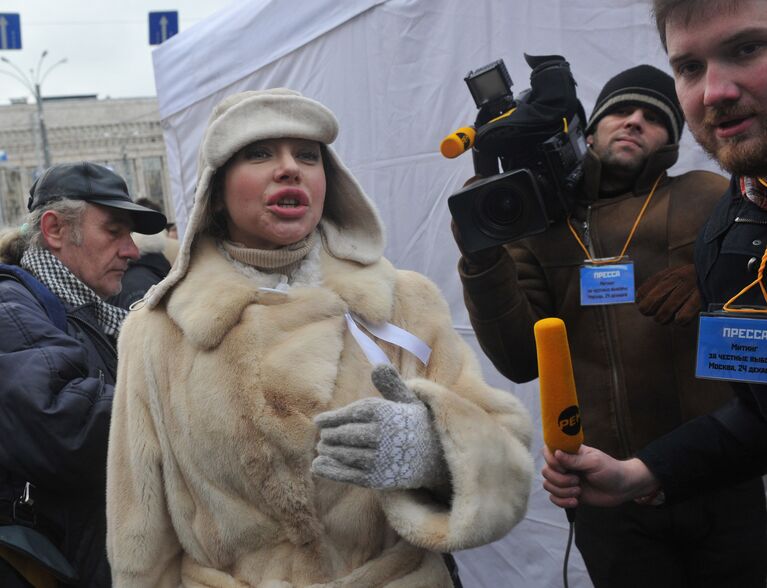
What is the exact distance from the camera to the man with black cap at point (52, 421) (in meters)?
1.94

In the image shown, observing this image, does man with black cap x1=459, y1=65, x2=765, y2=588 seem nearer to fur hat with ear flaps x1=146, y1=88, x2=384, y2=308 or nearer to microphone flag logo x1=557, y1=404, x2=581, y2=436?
fur hat with ear flaps x1=146, y1=88, x2=384, y2=308

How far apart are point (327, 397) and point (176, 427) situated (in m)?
0.32

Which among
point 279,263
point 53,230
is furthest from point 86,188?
point 279,263

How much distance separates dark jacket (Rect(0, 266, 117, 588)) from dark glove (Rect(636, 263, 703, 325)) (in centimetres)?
138

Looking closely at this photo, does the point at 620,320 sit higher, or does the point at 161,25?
the point at 161,25

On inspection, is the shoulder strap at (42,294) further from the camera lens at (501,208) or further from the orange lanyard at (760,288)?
the orange lanyard at (760,288)

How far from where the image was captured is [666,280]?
6.18 feet

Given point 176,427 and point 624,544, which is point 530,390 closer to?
point 624,544

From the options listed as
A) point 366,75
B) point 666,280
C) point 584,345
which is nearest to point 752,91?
point 666,280

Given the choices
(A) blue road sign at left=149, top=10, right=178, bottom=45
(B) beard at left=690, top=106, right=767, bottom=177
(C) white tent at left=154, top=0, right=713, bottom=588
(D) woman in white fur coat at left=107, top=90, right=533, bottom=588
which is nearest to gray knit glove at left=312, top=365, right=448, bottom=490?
(D) woman in white fur coat at left=107, top=90, right=533, bottom=588

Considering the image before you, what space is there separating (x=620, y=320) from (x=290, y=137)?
0.96m

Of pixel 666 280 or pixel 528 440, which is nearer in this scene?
pixel 528 440

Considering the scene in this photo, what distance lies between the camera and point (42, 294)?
2191 millimetres

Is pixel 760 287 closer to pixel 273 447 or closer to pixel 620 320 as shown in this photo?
pixel 620 320
